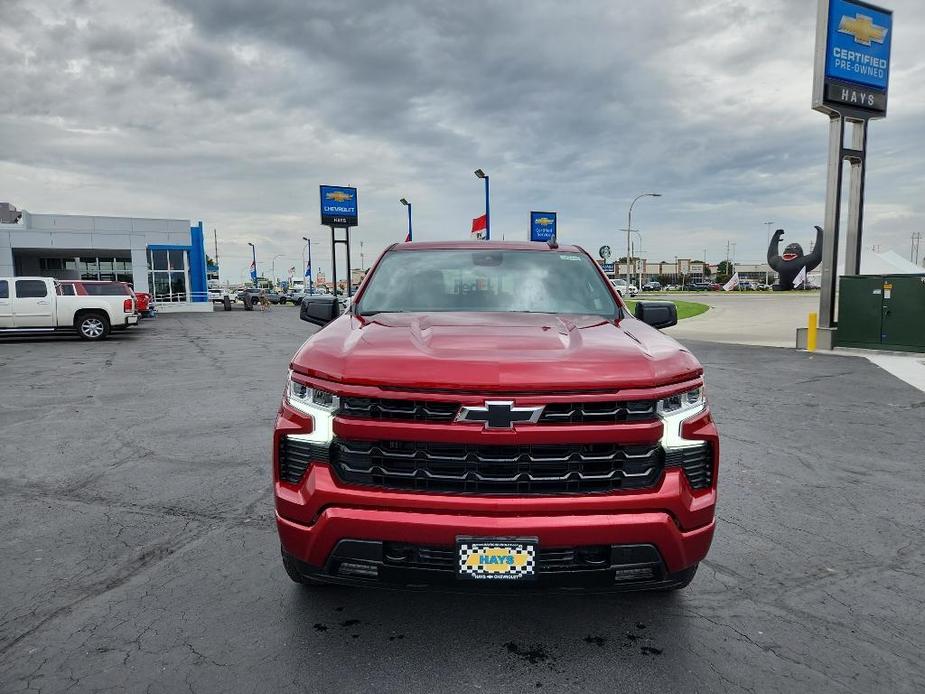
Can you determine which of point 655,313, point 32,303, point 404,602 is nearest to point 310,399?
point 404,602

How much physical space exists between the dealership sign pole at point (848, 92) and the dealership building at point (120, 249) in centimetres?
3642

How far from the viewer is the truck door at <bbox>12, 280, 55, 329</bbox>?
17578 mm

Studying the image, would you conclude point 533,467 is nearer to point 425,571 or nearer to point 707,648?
point 425,571

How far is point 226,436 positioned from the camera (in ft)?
21.6

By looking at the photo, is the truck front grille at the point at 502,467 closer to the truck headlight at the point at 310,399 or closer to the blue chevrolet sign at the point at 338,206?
the truck headlight at the point at 310,399

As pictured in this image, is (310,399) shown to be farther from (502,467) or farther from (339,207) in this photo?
(339,207)

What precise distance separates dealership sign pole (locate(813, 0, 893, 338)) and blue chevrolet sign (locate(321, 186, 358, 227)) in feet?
145

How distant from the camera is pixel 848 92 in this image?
15.4 meters

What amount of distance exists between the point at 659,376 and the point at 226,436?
5239 millimetres

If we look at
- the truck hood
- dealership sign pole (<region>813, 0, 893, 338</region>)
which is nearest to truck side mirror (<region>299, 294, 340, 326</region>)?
the truck hood

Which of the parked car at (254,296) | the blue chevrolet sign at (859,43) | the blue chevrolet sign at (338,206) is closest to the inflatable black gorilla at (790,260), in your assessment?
the blue chevrolet sign at (338,206)

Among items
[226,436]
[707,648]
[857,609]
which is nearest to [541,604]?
[707,648]

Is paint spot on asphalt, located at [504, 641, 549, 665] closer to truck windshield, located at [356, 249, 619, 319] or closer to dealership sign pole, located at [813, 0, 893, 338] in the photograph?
truck windshield, located at [356, 249, 619, 319]

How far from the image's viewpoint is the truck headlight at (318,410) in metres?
2.57
